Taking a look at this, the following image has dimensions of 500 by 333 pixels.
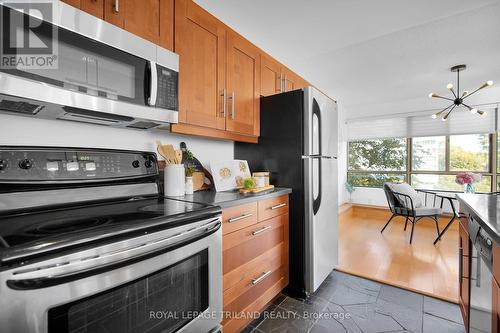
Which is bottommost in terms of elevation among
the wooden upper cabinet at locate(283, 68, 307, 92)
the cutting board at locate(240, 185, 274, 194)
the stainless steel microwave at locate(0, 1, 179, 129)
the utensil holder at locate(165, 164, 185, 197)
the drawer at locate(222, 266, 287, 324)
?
the drawer at locate(222, 266, 287, 324)

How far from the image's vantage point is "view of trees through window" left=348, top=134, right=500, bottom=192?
428cm

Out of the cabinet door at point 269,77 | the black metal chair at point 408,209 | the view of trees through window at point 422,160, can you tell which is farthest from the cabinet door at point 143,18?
the view of trees through window at point 422,160

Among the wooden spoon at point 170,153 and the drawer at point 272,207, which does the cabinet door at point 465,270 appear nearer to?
the drawer at point 272,207

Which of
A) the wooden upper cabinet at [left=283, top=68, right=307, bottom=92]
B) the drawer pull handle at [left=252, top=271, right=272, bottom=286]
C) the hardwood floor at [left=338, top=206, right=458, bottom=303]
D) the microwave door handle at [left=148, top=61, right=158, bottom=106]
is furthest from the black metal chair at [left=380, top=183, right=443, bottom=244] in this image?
the microwave door handle at [left=148, top=61, right=158, bottom=106]

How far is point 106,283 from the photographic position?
744 mm

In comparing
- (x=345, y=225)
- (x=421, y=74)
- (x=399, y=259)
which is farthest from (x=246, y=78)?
(x=345, y=225)

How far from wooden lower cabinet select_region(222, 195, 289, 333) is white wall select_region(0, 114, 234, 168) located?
0.69 metres

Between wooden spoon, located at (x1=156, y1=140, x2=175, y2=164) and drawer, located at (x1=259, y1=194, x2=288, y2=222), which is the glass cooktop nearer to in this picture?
wooden spoon, located at (x1=156, y1=140, x2=175, y2=164)

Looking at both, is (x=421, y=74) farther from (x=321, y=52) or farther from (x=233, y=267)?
(x=233, y=267)

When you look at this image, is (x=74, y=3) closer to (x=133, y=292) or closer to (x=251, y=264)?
(x=133, y=292)

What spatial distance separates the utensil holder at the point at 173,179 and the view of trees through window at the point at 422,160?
5038 millimetres

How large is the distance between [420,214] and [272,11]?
11.0 ft

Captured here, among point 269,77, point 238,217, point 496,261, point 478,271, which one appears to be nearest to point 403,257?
point 478,271

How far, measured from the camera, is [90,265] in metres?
0.70
